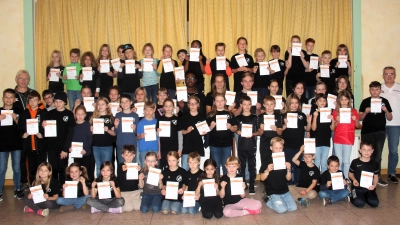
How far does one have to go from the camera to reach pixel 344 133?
22.6ft

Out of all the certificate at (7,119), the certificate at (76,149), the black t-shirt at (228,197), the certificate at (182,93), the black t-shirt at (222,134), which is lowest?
the black t-shirt at (228,197)

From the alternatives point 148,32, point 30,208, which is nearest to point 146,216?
point 30,208

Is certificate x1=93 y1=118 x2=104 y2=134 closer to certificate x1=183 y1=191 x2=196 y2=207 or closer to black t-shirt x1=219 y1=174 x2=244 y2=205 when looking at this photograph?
certificate x1=183 y1=191 x2=196 y2=207

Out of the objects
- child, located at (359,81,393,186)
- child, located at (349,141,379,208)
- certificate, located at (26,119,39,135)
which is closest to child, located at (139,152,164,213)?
certificate, located at (26,119,39,135)

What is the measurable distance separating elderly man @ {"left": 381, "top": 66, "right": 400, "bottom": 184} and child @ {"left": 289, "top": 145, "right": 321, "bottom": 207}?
6.90 feet

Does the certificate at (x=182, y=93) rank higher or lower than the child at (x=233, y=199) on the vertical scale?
higher

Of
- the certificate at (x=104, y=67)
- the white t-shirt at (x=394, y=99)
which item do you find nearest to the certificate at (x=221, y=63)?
the certificate at (x=104, y=67)

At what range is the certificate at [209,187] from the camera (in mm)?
5629

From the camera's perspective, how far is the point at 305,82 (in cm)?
808

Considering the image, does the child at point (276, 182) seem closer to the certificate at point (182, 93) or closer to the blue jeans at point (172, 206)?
the blue jeans at point (172, 206)

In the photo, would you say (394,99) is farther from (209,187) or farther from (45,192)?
(45,192)

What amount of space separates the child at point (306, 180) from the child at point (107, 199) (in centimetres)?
272

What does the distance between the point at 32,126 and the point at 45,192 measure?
1296 mm

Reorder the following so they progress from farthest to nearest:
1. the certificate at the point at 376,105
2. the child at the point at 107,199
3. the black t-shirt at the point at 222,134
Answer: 1. the certificate at the point at 376,105
2. the black t-shirt at the point at 222,134
3. the child at the point at 107,199
